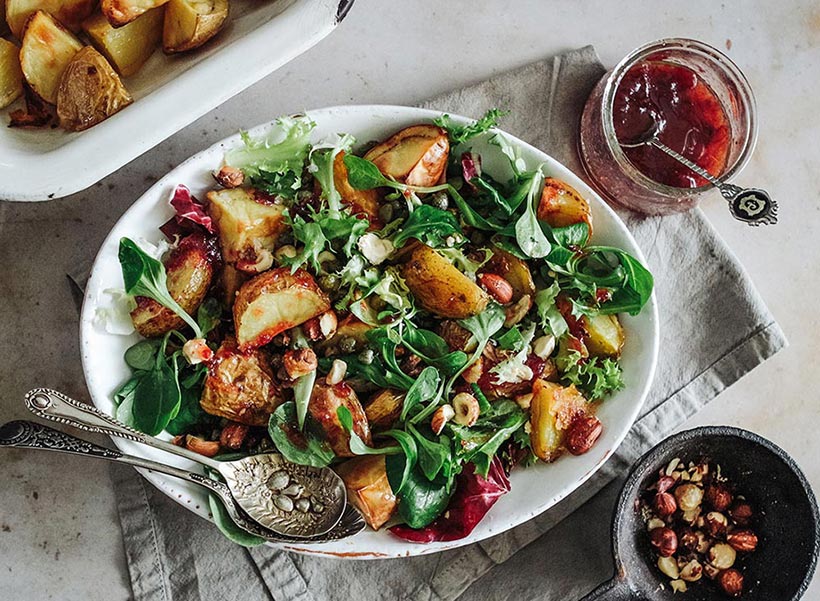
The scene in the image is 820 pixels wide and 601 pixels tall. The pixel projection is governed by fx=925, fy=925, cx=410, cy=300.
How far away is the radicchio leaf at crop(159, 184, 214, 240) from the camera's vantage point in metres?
1.53

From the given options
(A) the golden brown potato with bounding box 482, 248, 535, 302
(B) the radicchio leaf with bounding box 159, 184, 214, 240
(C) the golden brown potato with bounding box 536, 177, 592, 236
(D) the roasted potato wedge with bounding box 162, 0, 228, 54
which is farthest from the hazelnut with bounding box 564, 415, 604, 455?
(D) the roasted potato wedge with bounding box 162, 0, 228, 54

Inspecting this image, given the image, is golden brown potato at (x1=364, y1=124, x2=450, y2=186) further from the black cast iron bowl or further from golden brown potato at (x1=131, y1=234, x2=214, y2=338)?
the black cast iron bowl

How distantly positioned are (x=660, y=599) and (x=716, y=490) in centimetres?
24

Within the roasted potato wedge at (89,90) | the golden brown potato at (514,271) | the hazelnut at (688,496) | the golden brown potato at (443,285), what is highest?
the roasted potato wedge at (89,90)

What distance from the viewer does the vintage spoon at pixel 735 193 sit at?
1.71 metres

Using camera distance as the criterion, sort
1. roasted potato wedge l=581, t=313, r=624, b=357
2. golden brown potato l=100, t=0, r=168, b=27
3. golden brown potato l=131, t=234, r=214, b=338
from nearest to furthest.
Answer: golden brown potato l=100, t=0, r=168, b=27, golden brown potato l=131, t=234, r=214, b=338, roasted potato wedge l=581, t=313, r=624, b=357

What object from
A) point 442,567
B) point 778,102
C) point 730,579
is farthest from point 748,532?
point 778,102

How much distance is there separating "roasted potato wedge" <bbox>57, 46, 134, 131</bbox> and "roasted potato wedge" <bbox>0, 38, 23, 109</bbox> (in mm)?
88

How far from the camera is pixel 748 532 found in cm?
185

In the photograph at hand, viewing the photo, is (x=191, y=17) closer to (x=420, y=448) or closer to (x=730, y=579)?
(x=420, y=448)

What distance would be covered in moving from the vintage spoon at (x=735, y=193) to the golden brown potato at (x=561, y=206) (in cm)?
23

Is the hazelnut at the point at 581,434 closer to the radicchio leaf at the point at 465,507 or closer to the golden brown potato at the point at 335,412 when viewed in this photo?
the radicchio leaf at the point at 465,507

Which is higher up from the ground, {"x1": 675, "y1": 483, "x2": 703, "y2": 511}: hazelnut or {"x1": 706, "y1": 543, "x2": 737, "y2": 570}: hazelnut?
{"x1": 675, "y1": 483, "x2": 703, "y2": 511}: hazelnut

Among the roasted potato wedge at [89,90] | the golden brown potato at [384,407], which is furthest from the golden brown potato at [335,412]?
the roasted potato wedge at [89,90]
